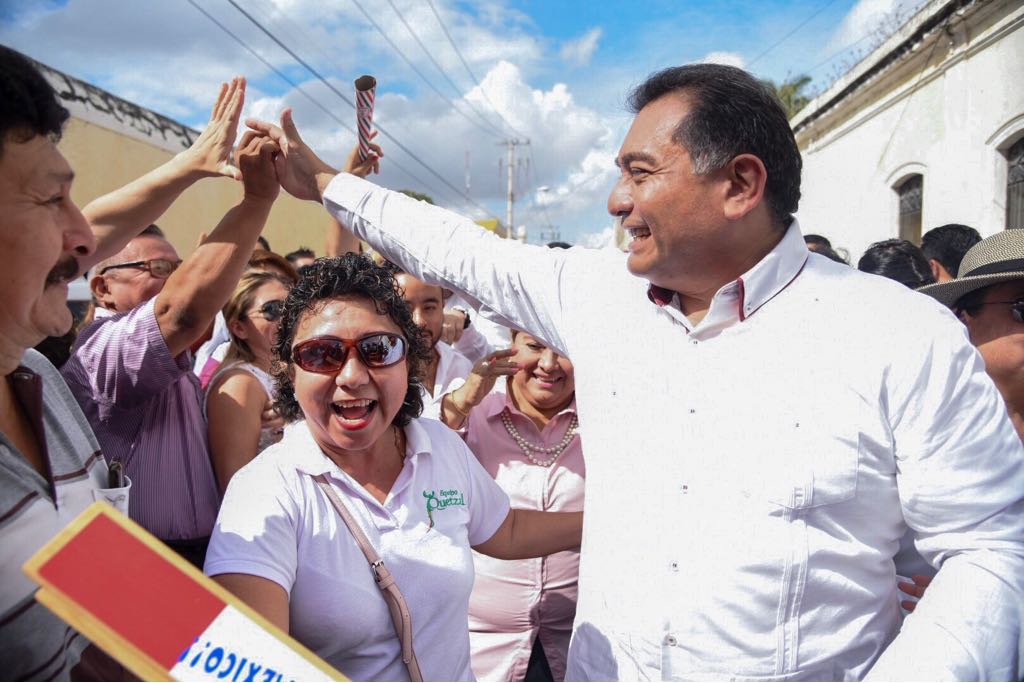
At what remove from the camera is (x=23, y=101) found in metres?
1.17

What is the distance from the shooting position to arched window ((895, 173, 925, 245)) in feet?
31.5

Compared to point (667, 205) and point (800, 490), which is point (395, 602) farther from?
point (667, 205)

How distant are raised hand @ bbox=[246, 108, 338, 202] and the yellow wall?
196 inches

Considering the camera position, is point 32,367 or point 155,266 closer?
point 32,367

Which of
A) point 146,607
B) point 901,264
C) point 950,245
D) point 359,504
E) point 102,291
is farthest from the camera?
point 950,245

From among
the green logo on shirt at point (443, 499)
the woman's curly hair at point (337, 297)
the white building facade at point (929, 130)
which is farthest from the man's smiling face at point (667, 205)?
the white building facade at point (929, 130)

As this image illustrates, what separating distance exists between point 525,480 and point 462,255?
93 cm

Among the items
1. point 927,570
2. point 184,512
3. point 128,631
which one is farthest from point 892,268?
point 128,631

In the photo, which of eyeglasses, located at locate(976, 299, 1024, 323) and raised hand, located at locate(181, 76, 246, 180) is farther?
raised hand, located at locate(181, 76, 246, 180)

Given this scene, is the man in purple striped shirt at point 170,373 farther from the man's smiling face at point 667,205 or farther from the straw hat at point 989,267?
the straw hat at point 989,267

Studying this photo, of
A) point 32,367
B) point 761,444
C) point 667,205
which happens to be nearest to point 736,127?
point 667,205

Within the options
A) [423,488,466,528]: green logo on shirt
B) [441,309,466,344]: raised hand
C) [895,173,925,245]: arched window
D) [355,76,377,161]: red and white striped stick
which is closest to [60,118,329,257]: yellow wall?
[441,309,466,344]: raised hand

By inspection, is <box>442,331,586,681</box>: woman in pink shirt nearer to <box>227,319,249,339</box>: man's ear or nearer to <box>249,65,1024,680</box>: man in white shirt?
<box>249,65,1024,680</box>: man in white shirt

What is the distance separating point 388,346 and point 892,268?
10.8 ft
